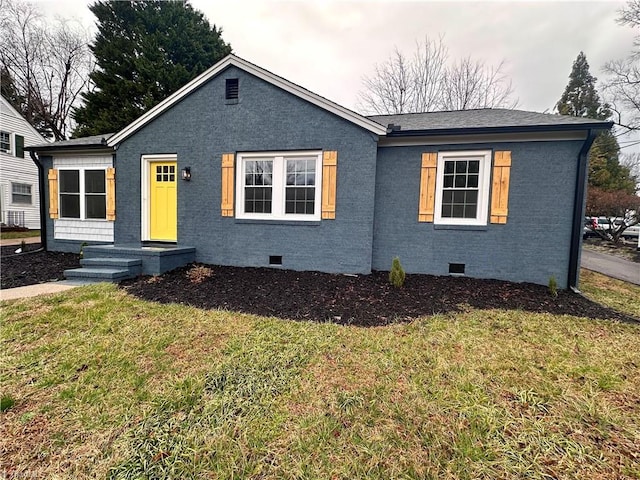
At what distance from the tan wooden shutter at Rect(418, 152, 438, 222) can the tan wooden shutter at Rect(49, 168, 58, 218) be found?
1018 cm

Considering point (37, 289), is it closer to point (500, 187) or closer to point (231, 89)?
point (231, 89)

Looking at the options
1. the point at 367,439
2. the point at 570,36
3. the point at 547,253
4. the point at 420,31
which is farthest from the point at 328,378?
the point at 420,31

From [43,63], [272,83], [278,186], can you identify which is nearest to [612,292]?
[278,186]

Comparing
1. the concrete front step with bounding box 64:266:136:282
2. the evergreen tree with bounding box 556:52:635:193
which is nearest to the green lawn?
the concrete front step with bounding box 64:266:136:282

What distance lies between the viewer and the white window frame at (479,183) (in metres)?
6.05

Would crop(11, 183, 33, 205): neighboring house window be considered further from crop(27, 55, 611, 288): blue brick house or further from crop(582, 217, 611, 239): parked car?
crop(582, 217, 611, 239): parked car

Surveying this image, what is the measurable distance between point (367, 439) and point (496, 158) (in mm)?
5970

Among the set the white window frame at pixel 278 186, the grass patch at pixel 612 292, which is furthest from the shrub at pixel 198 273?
the grass patch at pixel 612 292

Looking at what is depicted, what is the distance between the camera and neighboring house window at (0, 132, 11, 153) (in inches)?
574

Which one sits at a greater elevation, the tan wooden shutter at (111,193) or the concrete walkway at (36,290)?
the tan wooden shutter at (111,193)

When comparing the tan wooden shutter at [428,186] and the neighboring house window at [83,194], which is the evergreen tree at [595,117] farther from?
the neighboring house window at [83,194]

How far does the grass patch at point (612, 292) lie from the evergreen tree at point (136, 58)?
2111 cm

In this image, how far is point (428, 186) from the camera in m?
6.25

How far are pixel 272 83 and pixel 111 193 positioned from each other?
5.27 m
